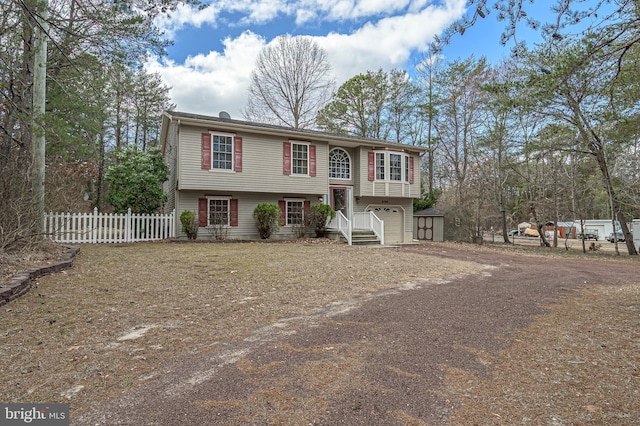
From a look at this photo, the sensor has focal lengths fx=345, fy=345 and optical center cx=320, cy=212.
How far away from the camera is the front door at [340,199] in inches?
690

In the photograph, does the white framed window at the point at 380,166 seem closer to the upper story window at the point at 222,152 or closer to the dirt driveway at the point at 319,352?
the upper story window at the point at 222,152

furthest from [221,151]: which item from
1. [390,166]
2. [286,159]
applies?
[390,166]

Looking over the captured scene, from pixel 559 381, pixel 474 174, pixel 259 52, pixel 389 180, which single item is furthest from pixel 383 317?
pixel 259 52

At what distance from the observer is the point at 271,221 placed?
47.8ft

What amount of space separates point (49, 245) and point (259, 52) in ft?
67.3

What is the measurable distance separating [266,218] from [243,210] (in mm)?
1326

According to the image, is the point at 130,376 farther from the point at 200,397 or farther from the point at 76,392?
the point at 200,397

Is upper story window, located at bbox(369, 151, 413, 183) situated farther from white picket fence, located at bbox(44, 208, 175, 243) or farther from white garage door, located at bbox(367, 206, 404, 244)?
white picket fence, located at bbox(44, 208, 175, 243)

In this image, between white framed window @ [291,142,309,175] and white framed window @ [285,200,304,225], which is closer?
white framed window @ [291,142,309,175]

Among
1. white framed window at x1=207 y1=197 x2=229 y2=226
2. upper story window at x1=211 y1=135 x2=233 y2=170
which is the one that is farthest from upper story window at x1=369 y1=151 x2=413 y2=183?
white framed window at x1=207 y1=197 x2=229 y2=226

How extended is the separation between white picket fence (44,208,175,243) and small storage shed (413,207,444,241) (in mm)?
15609

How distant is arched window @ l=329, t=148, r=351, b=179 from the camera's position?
17.3 metres

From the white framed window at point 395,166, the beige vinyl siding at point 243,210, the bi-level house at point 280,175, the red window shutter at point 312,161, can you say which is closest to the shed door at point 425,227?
the bi-level house at point 280,175

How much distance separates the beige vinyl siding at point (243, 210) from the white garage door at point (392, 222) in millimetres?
5442
